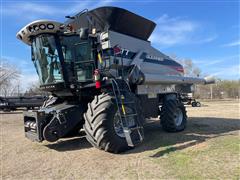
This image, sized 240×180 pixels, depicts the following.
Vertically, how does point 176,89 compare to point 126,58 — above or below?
below

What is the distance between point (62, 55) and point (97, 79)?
132cm

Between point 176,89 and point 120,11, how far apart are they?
4.01 meters

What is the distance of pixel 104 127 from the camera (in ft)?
20.0

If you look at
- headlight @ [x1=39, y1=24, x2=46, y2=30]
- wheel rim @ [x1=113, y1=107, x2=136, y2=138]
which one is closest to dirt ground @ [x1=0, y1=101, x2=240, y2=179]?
wheel rim @ [x1=113, y1=107, x2=136, y2=138]

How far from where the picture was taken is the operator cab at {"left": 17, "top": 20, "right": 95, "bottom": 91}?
24.0ft

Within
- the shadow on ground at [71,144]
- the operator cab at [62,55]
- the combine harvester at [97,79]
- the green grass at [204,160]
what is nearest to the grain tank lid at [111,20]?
the combine harvester at [97,79]

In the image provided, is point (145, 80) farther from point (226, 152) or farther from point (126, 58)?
point (226, 152)

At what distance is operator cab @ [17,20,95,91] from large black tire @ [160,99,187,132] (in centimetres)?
309

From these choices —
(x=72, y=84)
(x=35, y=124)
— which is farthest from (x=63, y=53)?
(x=35, y=124)

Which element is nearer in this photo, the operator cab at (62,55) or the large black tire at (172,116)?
the operator cab at (62,55)

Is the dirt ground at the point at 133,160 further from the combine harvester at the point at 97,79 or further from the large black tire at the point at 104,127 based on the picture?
the combine harvester at the point at 97,79

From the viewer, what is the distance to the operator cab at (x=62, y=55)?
24.0 feet

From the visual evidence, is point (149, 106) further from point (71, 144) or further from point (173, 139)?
point (71, 144)

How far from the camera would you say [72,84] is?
7.39 meters
